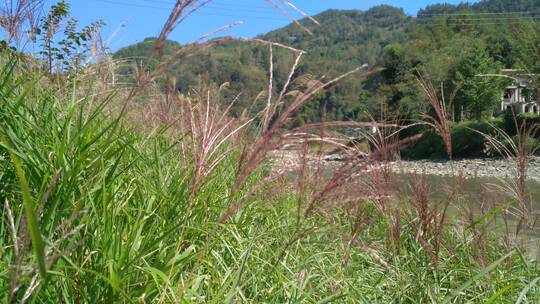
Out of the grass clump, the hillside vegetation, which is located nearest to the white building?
the hillside vegetation

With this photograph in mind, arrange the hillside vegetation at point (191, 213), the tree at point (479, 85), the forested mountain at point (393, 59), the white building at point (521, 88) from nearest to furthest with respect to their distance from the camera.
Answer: the hillside vegetation at point (191, 213)
the white building at point (521, 88)
the forested mountain at point (393, 59)
the tree at point (479, 85)

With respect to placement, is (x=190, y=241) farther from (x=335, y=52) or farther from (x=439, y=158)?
(x=335, y=52)

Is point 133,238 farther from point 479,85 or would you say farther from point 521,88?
point 479,85

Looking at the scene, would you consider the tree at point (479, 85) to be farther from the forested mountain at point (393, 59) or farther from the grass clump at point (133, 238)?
the grass clump at point (133, 238)

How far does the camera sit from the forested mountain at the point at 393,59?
3018 millimetres

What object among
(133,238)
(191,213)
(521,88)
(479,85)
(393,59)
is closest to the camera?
(133,238)

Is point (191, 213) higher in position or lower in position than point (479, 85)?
higher

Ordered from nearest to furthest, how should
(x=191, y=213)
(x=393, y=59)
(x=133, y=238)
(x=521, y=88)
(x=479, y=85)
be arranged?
(x=133, y=238) → (x=191, y=213) → (x=521, y=88) → (x=393, y=59) → (x=479, y=85)

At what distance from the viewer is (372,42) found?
6280 inches

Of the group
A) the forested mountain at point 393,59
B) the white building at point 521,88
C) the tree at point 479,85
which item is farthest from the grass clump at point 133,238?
the tree at point 479,85

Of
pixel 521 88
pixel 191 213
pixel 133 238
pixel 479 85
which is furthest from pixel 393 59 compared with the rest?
pixel 133 238

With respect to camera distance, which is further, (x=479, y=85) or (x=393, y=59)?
(x=479, y=85)

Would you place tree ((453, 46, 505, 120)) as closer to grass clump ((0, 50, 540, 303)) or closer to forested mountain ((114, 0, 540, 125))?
forested mountain ((114, 0, 540, 125))

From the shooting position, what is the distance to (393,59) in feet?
118
